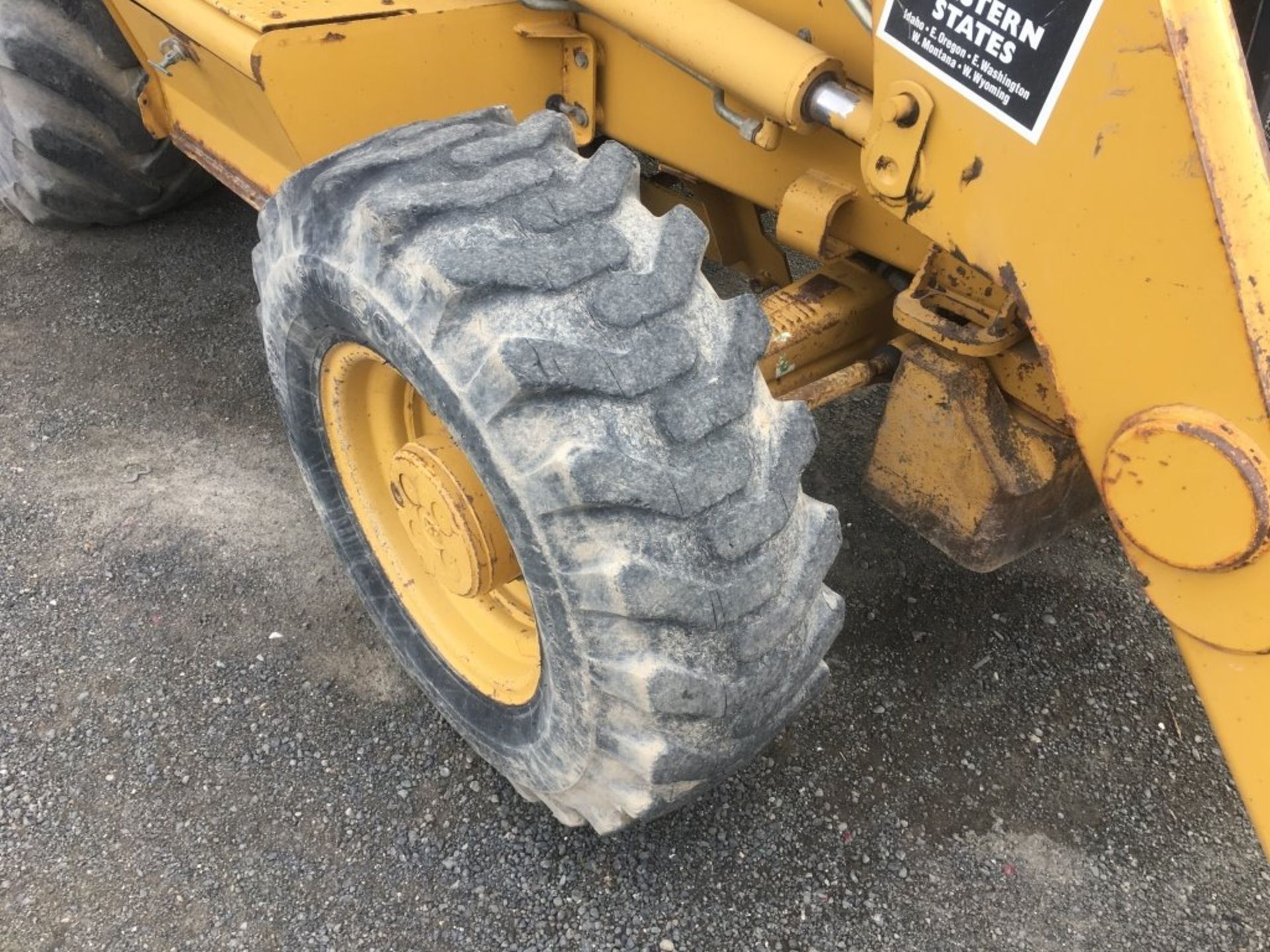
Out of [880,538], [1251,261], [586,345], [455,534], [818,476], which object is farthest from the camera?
[818,476]

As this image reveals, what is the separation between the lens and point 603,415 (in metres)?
1.37

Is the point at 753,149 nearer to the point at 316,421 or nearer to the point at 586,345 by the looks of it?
the point at 586,345

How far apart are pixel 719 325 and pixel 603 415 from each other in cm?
24

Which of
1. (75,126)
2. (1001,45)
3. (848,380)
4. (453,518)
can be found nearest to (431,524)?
(453,518)

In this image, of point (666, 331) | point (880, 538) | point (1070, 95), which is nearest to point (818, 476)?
point (880, 538)

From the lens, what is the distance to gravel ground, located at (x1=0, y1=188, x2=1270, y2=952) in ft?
6.53

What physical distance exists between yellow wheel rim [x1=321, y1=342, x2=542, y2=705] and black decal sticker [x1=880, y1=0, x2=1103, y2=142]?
3.04ft

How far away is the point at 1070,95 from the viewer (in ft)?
3.90

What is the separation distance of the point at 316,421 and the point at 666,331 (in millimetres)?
939

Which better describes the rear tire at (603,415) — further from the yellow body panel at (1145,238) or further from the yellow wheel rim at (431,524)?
the yellow body panel at (1145,238)

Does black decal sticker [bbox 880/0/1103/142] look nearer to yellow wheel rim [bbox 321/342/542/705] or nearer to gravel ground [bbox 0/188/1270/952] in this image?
yellow wheel rim [bbox 321/342/542/705]

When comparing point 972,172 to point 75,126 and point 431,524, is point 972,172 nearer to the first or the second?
point 431,524

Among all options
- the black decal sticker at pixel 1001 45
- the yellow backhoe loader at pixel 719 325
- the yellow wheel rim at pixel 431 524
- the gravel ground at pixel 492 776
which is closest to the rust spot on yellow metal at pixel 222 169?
the yellow backhoe loader at pixel 719 325

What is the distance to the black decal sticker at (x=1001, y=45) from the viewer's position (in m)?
1.18
